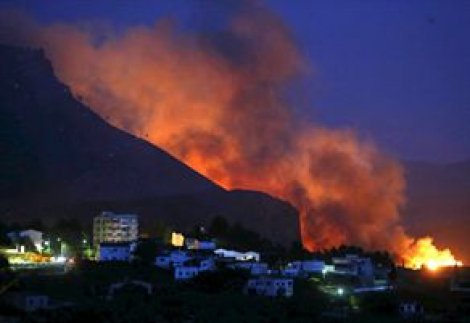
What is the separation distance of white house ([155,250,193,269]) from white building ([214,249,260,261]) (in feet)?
14.3

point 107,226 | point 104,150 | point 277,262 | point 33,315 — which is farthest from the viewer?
point 104,150

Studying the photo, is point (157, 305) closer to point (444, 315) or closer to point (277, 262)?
point (444, 315)

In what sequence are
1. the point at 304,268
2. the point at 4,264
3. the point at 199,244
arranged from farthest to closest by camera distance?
1. the point at 199,244
2. the point at 304,268
3. the point at 4,264

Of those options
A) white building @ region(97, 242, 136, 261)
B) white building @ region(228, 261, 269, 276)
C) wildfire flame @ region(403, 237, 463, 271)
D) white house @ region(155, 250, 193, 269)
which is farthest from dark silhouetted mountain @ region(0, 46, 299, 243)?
white building @ region(228, 261, 269, 276)

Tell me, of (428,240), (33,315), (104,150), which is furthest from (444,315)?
(104,150)

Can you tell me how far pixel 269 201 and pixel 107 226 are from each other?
1797 centimetres

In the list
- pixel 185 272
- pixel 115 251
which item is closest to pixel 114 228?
pixel 115 251

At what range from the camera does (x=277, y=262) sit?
165 feet

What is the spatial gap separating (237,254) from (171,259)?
6662 mm

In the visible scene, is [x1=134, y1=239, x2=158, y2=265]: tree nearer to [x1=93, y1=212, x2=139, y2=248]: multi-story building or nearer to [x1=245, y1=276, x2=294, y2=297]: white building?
[x1=93, y1=212, x2=139, y2=248]: multi-story building

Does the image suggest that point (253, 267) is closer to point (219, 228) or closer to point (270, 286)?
point (270, 286)

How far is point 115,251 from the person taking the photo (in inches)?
1885

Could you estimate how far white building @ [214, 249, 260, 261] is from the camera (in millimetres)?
50763

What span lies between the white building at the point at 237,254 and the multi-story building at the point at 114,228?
17.5 feet
